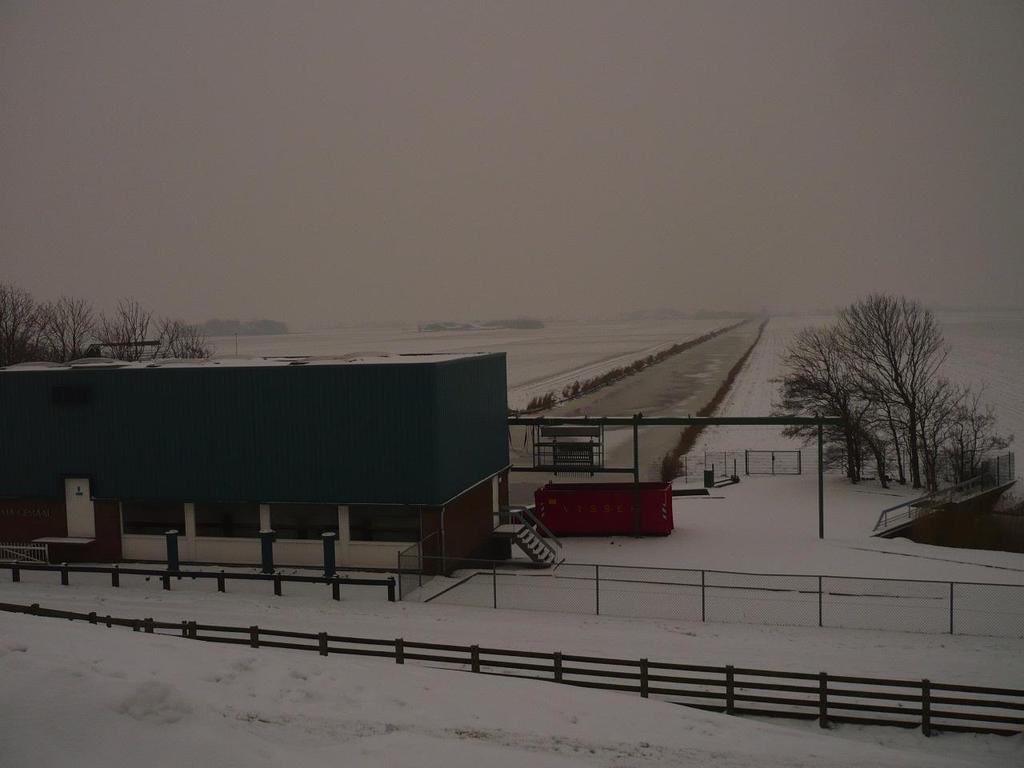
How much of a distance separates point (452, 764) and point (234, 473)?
1603cm

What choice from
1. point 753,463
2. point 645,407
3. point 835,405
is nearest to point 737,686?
point 835,405

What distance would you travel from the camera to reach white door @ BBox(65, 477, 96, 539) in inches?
1105

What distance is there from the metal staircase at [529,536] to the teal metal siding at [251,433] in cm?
212

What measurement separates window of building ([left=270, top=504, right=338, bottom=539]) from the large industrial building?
1.6 inches

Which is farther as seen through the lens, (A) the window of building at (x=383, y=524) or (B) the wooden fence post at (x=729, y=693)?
(A) the window of building at (x=383, y=524)

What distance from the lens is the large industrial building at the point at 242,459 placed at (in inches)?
1024

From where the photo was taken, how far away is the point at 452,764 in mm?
12992

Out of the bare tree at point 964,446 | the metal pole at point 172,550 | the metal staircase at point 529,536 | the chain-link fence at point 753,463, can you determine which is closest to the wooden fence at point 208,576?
the metal pole at point 172,550

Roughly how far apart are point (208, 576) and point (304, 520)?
3432 mm

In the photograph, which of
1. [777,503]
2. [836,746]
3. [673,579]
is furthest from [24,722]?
[777,503]

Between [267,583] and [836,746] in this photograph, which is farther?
[267,583]

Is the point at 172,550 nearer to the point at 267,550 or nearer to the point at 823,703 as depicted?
the point at 267,550

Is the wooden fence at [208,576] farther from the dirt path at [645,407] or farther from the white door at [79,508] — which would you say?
the dirt path at [645,407]

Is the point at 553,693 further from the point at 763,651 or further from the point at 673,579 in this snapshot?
the point at 673,579
